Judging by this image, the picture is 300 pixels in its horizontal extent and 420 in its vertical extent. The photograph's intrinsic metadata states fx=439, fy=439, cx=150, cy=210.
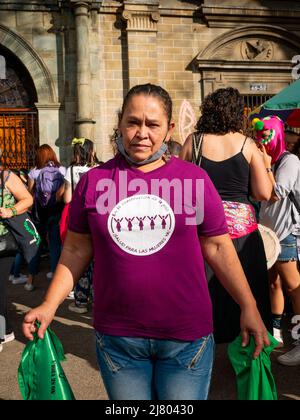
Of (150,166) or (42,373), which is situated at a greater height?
(150,166)

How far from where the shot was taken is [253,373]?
175 centimetres

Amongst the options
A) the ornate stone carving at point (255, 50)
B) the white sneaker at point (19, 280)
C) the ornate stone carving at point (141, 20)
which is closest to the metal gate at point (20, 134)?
the ornate stone carving at point (141, 20)

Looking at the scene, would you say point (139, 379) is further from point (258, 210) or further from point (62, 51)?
point (62, 51)

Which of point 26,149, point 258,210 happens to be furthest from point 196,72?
point 258,210

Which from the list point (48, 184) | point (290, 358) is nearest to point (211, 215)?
point (290, 358)

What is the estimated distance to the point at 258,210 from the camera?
430cm

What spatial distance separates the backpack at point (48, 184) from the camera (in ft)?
20.4

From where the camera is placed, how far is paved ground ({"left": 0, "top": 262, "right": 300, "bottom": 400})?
3.28 meters

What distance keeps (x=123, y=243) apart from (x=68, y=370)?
240cm

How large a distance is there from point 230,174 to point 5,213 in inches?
88.4

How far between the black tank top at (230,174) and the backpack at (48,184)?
3.66 meters

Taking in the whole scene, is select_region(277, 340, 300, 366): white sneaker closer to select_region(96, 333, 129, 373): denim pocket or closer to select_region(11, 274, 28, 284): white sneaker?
select_region(96, 333, 129, 373): denim pocket

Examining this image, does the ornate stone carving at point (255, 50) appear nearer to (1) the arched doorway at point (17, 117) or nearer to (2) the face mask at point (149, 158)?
(1) the arched doorway at point (17, 117)

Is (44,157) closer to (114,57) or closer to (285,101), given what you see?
(285,101)
